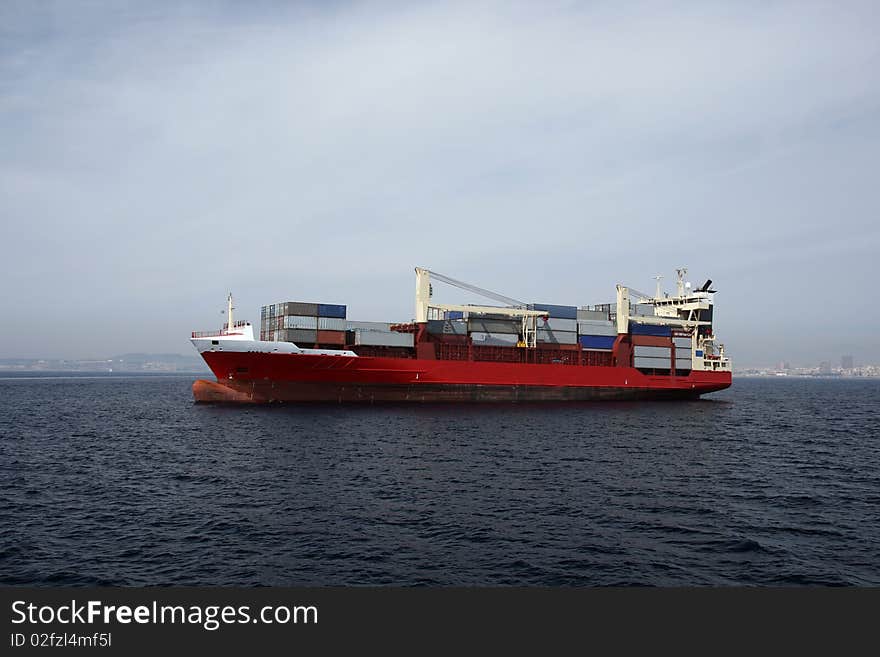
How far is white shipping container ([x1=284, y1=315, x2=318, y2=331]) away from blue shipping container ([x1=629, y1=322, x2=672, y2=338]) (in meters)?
36.6

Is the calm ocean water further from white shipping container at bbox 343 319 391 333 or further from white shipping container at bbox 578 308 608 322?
white shipping container at bbox 578 308 608 322

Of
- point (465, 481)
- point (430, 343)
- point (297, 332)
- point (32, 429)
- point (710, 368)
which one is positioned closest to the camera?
point (465, 481)

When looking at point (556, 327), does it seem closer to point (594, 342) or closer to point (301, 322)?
point (594, 342)

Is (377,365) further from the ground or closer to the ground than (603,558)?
further from the ground

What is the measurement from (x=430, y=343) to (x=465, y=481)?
34755mm

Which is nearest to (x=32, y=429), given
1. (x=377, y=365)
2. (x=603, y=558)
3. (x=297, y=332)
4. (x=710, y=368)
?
(x=297, y=332)

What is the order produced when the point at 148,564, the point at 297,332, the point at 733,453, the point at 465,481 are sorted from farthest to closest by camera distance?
1. the point at 297,332
2. the point at 733,453
3. the point at 465,481
4. the point at 148,564

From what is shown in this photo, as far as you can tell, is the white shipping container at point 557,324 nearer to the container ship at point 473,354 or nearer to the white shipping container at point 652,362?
the container ship at point 473,354

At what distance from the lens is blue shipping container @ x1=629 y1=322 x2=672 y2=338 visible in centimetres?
7081

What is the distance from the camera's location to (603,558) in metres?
17.2

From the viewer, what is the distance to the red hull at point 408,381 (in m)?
54.4

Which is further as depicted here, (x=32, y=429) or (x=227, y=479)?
(x=32, y=429)

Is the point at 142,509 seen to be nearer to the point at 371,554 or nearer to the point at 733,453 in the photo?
the point at 371,554

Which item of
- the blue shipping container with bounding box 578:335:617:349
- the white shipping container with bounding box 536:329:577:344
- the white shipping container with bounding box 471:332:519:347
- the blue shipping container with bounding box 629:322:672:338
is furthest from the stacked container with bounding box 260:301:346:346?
the blue shipping container with bounding box 629:322:672:338
